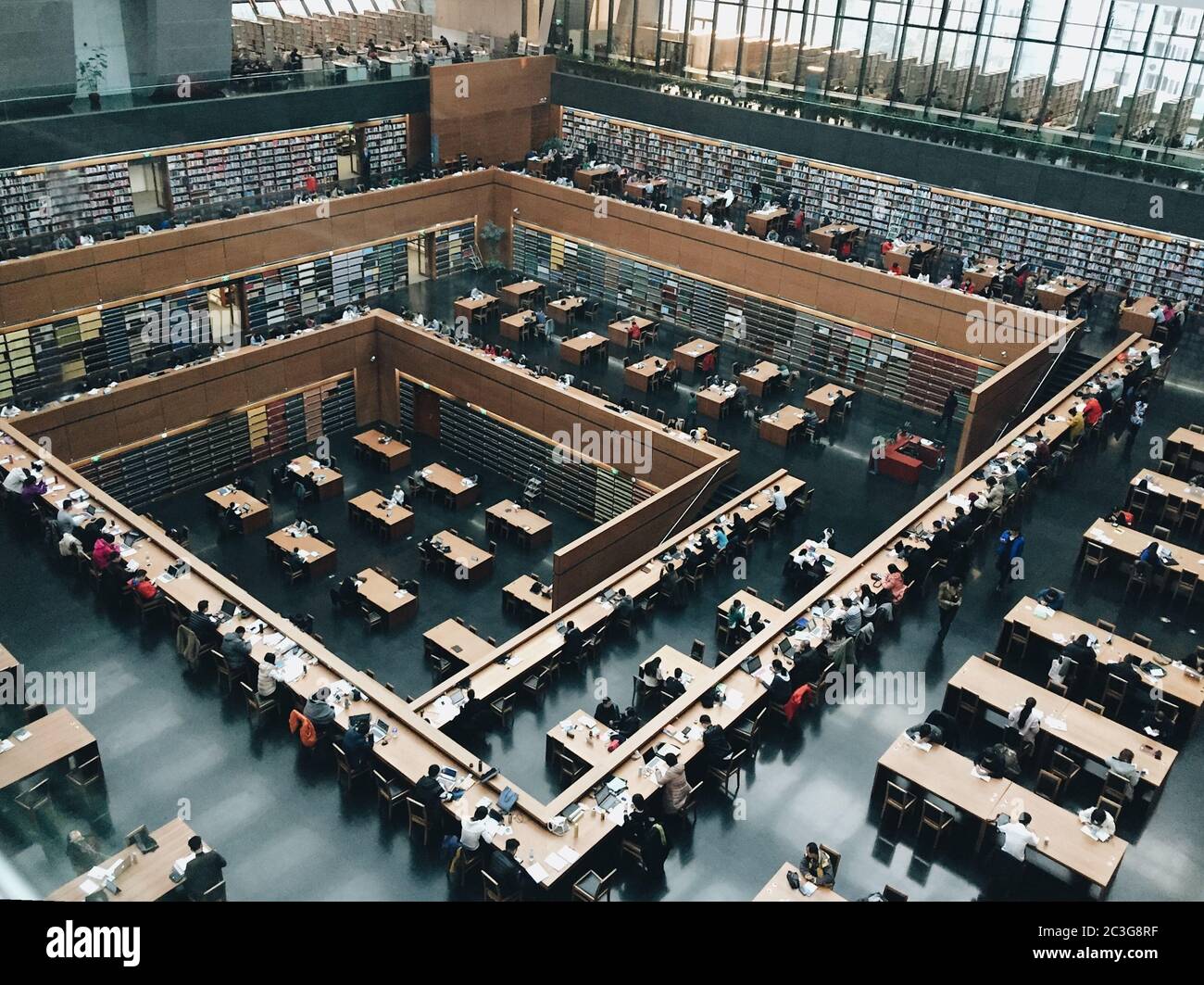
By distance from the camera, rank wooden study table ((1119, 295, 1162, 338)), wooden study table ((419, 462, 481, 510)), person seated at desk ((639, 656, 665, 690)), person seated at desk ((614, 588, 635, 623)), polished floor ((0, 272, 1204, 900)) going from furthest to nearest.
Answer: wooden study table ((1119, 295, 1162, 338)) < wooden study table ((419, 462, 481, 510)) < person seated at desk ((614, 588, 635, 623)) < person seated at desk ((639, 656, 665, 690)) < polished floor ((0, 272, 1204, 900))

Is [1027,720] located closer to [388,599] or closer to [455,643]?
[455,643]

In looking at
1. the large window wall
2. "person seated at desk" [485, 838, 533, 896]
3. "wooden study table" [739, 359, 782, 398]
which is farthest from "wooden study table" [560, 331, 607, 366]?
"person seated at desk" [485, 838, 533, 896]

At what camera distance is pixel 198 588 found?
1189 centimetres

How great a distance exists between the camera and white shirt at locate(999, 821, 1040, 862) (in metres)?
8.46

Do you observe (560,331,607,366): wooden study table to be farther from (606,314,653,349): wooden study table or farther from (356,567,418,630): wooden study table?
(356,567,418,630): wooden study table

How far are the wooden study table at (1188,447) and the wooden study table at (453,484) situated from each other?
35.6 ft

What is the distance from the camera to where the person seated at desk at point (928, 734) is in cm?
943

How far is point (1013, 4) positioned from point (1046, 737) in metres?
17.5

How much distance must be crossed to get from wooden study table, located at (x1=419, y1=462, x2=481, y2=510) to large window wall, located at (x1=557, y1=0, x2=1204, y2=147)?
38.3ft

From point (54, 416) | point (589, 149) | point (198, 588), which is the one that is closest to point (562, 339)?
point (589, 149)

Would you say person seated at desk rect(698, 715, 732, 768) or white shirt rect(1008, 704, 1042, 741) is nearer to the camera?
person seated at desk rect(698, 715, 732, 768)

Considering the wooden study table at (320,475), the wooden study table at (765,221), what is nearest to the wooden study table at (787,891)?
the wooden study table at (320,475)

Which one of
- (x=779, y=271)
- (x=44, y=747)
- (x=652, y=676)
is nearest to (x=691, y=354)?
(x=779, y=271)
